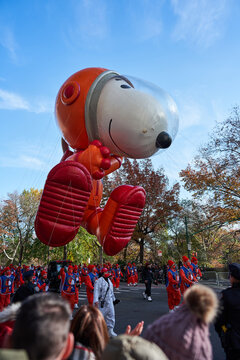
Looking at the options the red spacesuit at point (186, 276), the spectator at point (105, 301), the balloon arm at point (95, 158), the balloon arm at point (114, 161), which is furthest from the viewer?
the red spacesuit at point (186, 276)

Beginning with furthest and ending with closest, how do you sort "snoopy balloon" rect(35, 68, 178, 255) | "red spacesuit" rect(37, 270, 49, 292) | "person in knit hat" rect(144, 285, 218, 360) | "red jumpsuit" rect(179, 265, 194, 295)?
1. "red spacesuit" rect(37, 270, 49, 292)
2. "red jumpsuit" rect(179, 265, 194, 295)
3. "snoopy balloon" rect(35, 68, 178, 255)
4. "person in knit hat" rect(144, 285, 218, 360)

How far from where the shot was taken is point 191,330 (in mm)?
1562

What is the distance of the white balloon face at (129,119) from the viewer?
534 centimetres

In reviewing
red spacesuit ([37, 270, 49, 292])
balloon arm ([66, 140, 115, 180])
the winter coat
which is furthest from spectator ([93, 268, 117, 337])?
red spacesuit ([37, 270, 49, 292])

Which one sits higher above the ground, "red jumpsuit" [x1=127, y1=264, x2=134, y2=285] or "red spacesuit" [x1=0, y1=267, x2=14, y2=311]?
"red jumpsuit" [x1=127, y1=264, x2=134, y2=285]

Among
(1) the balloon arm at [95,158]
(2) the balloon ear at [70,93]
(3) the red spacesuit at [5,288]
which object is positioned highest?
(2) the balloon ear at [70,93]

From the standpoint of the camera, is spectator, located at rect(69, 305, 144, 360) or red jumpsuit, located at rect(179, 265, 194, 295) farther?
red jumpsuit, located at rect(179, 265, 194, 295)

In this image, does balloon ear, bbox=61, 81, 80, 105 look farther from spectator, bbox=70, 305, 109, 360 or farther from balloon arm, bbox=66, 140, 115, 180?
spectator, bbox=70, 305, 109, 360

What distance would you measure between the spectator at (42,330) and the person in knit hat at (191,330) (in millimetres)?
682

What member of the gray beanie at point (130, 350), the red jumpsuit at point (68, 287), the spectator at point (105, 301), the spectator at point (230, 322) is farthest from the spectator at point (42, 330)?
the red jumpsuit at point (68, 287)

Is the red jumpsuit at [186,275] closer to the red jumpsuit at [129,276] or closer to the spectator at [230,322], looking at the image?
the spectator at [230,322]

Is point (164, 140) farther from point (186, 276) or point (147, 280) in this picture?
point (147, 280)

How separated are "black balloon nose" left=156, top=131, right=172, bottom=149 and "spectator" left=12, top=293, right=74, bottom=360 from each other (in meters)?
4.41

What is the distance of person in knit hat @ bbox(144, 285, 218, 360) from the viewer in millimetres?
1536
